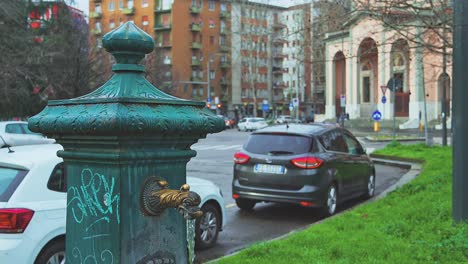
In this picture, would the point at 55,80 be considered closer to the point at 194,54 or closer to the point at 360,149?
Answer: the point at 360,149

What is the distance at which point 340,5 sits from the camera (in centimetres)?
926

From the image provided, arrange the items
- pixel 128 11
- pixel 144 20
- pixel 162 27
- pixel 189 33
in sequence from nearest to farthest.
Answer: pixel 162 27 < pixel 128 11 < pixel 144 20 < pixel 189 33

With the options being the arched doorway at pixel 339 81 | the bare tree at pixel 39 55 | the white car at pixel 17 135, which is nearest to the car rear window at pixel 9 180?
the white car at pixel 17 135

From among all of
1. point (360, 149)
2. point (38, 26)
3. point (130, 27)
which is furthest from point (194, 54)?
point (130, 27)

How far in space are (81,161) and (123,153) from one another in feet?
0.79

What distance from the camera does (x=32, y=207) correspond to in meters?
4.86

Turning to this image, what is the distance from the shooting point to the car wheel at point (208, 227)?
6844mm

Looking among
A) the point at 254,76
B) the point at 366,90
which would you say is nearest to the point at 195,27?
the point at 254,76

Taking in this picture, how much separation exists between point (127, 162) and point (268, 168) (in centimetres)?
748

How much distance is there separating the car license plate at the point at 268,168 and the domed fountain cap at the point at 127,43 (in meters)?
7.28

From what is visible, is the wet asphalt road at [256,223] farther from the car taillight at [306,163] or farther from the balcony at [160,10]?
the balcony at [160,10]

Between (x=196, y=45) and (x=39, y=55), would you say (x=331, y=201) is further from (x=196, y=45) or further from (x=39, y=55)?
(x=196, y=45)

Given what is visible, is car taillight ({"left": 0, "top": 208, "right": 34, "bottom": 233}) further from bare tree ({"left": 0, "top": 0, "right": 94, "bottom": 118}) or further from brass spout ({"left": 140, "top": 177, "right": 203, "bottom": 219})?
bare tree ({"left": 0, "top": 0, "right": 94, "bottom": 118})

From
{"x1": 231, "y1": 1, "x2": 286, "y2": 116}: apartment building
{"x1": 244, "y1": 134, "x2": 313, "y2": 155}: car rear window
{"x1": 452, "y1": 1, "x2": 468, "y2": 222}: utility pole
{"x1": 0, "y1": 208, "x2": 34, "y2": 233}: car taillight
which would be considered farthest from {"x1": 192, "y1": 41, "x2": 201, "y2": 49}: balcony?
{"x1": 0, "y1": 208, "x2": 34, "y2": 233}: car taillight
